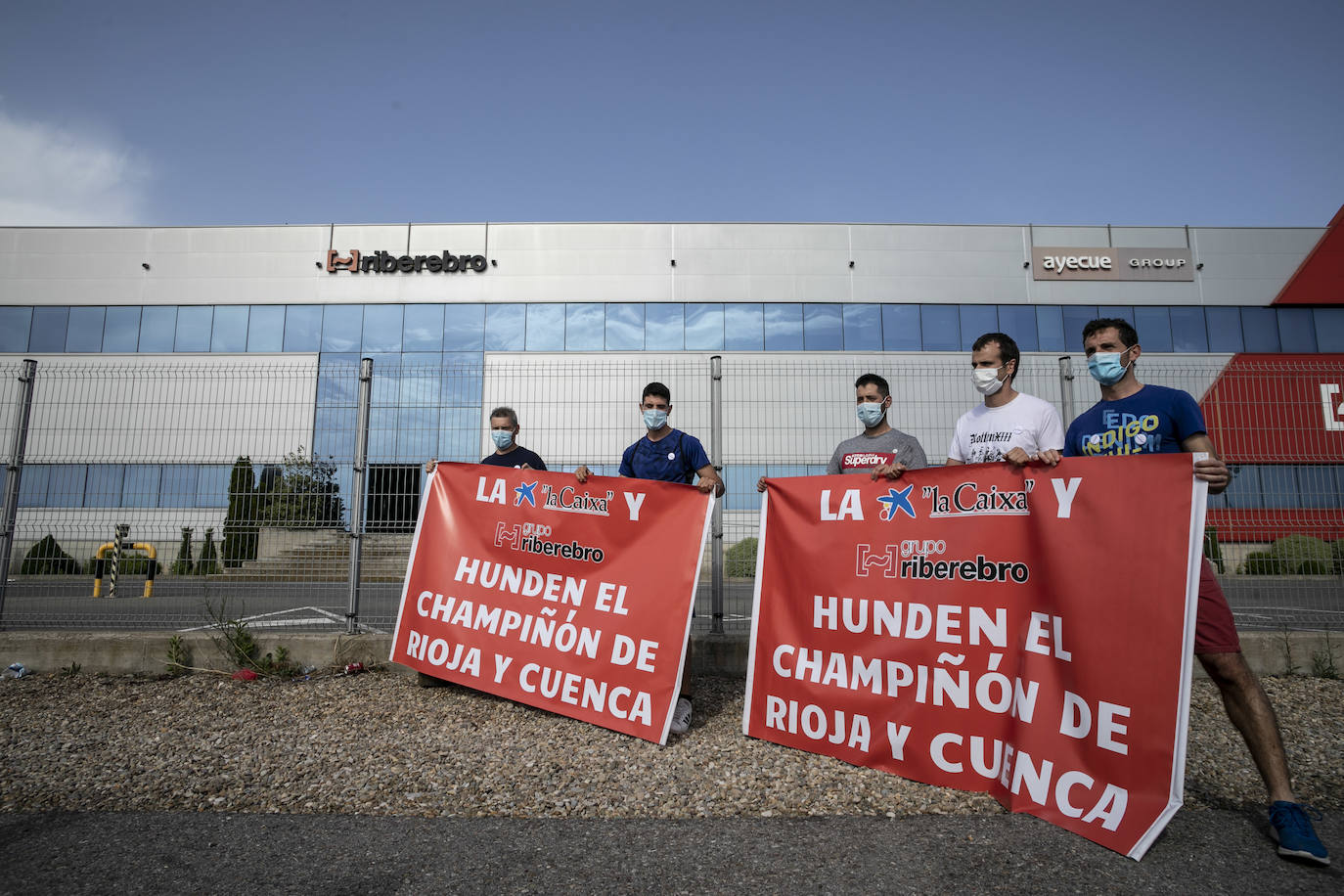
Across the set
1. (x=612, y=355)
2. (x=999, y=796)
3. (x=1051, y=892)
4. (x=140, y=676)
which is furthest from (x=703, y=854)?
(x=612, y=355)

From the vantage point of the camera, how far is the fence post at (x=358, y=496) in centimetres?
539

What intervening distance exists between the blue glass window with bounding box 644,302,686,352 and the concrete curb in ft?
56.0

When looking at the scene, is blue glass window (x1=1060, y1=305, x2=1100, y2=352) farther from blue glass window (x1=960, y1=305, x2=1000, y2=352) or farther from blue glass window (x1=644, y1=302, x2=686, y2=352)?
blue glass window (x1=644, y1=302, x2=686, y2=352)

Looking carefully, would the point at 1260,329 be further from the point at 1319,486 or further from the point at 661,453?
the point at 661,453

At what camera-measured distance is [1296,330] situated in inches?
902

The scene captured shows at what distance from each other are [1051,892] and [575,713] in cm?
252

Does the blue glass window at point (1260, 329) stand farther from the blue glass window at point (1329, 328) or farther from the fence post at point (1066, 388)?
the fence post at point (1066, 388)

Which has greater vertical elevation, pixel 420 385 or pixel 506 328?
pixel 506 328

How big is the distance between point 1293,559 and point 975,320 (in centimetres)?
1833

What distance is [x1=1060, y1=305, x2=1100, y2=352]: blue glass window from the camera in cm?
2242

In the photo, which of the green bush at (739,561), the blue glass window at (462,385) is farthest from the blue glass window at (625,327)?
the green bush at (739,561)

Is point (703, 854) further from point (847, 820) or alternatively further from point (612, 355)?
point (612, 355)

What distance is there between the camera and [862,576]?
A: 355 centimetres

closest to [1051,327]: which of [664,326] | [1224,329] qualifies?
[1224,329]
